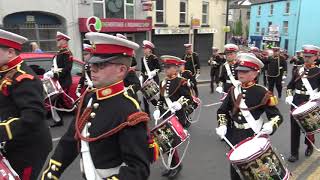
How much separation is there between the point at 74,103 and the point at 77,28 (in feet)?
27.0

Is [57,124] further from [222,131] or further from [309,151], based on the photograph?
[309,151]

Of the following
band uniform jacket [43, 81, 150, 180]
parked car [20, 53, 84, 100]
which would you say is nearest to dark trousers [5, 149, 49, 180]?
band uniform jacket [43, 81, 150, 180]

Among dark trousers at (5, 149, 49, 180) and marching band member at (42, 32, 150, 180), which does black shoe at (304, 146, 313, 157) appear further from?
marching band member at (42, 32, 150, 180)

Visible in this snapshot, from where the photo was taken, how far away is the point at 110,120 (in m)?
2.30

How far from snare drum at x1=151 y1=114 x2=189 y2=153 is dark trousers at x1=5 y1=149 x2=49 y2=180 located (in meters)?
1.62

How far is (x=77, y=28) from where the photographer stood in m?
15.8

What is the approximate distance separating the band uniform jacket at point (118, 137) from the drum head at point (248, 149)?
5.01 ft

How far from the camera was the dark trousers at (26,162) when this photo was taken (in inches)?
126

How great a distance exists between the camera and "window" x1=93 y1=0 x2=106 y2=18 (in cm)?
1686

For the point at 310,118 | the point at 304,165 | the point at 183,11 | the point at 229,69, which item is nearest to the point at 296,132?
the point at 304,165

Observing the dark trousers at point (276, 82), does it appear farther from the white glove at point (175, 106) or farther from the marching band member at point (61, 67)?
the white glove at point (175, 106)

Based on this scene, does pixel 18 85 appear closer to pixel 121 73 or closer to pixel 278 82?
pixel 121 73

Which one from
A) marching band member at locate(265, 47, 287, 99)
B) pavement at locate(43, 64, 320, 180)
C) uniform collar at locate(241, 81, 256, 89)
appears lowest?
pavement at locate(43, 64, 320, 180)

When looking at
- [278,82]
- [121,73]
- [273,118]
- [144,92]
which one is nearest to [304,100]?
[273,118]
